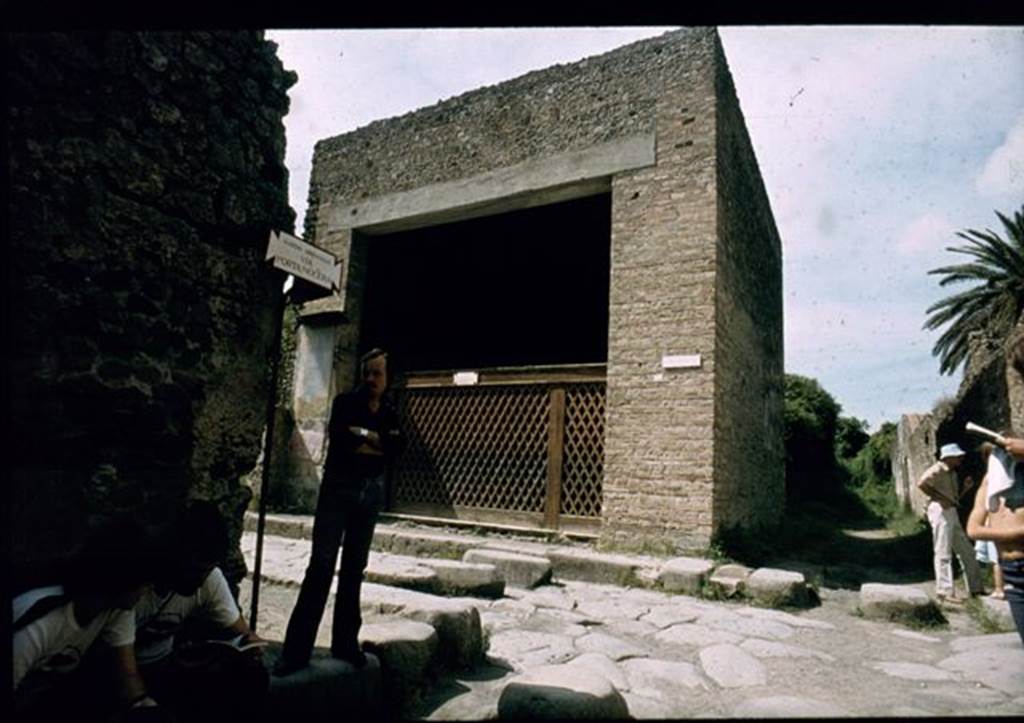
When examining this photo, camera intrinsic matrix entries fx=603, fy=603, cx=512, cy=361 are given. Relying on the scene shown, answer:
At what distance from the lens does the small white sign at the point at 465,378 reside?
29.9 feet

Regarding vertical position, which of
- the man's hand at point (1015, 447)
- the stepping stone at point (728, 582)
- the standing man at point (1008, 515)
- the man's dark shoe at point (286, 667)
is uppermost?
the man's hand at point (1015, 447)

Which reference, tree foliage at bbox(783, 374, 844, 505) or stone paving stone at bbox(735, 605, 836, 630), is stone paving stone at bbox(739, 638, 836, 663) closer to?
stone paving stone at bbox(735, 605, 836, 630)

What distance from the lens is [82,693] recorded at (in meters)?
2.05

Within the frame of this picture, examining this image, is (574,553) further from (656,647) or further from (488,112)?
(488,112)

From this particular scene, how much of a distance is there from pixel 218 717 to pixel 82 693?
48 cm

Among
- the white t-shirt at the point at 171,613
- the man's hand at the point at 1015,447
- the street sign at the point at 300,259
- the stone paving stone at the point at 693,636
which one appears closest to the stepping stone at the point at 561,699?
the white t-shirt at the point at 171,613

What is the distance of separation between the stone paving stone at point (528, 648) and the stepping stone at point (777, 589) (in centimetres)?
243

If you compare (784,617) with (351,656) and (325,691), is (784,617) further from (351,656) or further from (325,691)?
(325,691)

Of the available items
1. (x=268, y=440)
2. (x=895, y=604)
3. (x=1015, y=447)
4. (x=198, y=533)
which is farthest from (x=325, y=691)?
(x=895, y=604)

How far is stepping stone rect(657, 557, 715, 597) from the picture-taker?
5973mm

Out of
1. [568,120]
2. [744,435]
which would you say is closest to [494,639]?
[744,435]

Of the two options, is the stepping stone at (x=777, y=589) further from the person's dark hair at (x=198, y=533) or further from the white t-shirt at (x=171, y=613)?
the person's dark hair at (x=198, y=533)

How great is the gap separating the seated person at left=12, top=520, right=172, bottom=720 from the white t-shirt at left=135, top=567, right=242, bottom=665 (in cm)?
26

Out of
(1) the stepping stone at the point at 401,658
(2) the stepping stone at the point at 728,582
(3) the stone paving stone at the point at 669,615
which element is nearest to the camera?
(1) the stepping stone at the point at 401,658
